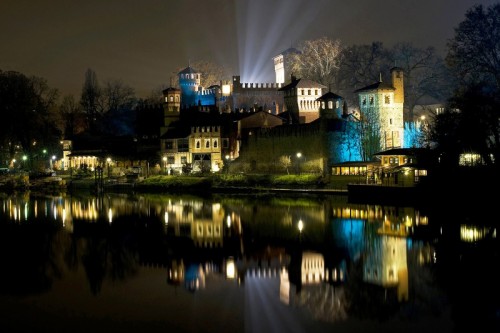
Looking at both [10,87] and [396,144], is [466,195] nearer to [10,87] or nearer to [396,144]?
[396,144]

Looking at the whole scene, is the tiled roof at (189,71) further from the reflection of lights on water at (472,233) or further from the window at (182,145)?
the reflection of lights on water at (472,233)

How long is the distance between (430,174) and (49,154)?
43.1 m

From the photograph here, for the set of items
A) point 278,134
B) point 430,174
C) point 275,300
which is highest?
point 278,134

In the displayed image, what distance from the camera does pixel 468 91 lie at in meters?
35.5

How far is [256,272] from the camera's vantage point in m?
20.2

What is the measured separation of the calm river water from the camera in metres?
15.3

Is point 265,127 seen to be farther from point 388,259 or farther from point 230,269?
point 230,269

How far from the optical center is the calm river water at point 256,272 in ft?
50.1

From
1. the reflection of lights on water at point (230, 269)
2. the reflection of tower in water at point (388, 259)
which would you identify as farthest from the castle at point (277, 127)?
the reflection of lights on water at point (230, 269)

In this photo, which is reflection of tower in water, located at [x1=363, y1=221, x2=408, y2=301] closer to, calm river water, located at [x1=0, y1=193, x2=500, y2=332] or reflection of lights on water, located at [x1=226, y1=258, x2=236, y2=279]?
calm river water, located at [x1=0, y1=193, x2=500, y2=332]

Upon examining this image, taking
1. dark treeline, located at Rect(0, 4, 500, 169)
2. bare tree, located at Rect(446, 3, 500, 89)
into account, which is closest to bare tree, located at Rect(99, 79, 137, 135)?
dark treeline, located at Rect(0, 4, 500, 169)

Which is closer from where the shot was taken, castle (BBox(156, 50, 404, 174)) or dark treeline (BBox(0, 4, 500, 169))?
dark treeline (BBox(0, 4, 500, 169))

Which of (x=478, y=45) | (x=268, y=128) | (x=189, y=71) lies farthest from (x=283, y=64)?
(x=478, y=45)

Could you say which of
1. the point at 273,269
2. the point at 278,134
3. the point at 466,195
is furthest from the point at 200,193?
the point at 273,269
